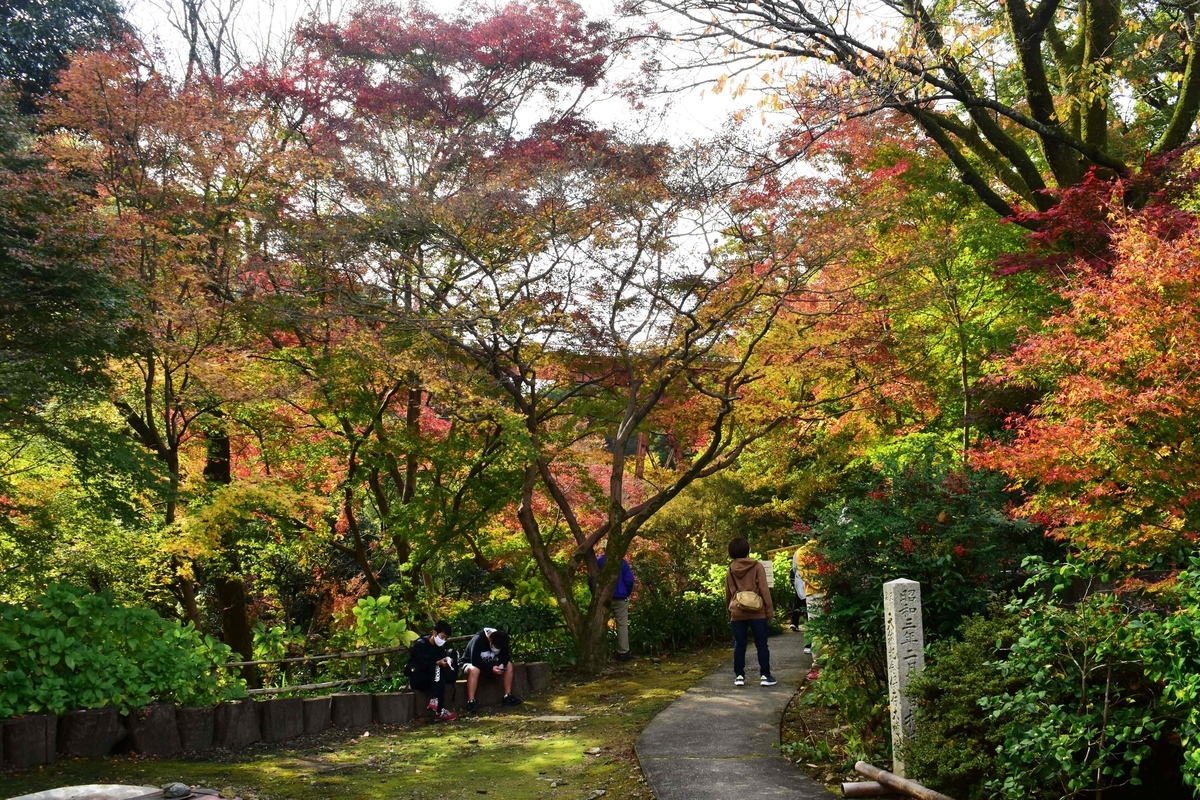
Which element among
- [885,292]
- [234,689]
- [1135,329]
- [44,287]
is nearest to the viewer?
[1135,329]

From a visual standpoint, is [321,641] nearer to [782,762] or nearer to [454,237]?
[454,237]

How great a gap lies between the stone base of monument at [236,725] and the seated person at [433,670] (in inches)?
70.2

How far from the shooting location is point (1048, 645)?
4.54 m

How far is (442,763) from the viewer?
728 centimetres

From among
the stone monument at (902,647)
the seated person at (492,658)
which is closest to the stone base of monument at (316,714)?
the seated person at (492,658)

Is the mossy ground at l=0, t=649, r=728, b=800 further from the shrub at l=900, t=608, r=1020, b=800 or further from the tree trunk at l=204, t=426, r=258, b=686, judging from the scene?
the tree trunk at l=204, t=426, r=258, b=686

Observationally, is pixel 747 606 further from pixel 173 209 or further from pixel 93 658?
pixel 173 209

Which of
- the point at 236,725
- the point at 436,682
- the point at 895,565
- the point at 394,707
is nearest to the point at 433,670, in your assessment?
the point at 436,682

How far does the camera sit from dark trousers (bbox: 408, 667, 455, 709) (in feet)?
30.5

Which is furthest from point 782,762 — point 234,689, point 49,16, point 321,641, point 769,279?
point 49,16

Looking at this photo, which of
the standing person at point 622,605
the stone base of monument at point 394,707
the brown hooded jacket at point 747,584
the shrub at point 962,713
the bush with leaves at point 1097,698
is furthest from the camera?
the standing person at point 622,605

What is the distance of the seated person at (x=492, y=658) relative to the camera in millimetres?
9750

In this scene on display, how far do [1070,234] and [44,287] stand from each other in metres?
10.2

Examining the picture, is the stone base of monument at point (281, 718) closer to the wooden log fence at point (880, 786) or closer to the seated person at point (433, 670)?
the seated person at point (433, 670)
